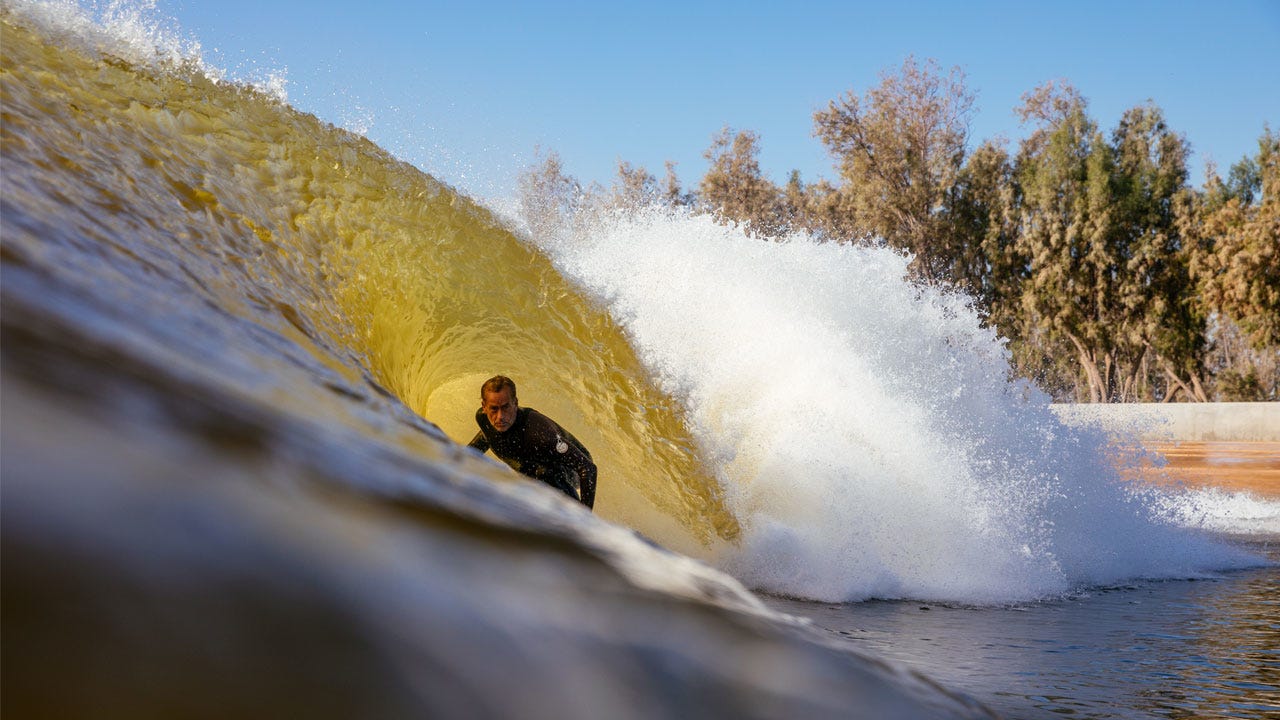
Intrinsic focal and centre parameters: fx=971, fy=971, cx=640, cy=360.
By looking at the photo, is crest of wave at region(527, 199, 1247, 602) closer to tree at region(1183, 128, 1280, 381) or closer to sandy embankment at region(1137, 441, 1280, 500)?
sandy embankment at region(1137, 441, 1280, 500)

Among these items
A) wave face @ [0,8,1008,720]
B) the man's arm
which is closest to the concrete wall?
the man's arm

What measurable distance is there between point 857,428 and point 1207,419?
10516 millimetres

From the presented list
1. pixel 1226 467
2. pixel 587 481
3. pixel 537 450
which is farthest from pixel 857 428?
pixel 1226 467

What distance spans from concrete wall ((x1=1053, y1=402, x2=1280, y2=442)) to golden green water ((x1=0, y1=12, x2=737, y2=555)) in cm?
934

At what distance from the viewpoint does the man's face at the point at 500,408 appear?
3.84 m

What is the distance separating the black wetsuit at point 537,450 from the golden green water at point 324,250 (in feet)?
1.75

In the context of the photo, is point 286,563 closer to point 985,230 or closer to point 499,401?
point 499,401

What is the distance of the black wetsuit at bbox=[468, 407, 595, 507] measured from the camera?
3977 millimetres

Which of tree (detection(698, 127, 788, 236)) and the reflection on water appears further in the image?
tree (detection(698, 127, 788, 236))

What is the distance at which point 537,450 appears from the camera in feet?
13.1

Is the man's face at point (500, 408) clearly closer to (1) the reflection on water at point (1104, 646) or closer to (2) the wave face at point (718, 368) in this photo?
(2) the wave face at point (718, 368)

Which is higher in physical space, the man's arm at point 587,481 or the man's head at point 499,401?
the man's head at point 499,401

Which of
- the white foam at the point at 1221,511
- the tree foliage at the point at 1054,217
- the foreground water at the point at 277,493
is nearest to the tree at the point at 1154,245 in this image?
the tree foliage at the point at 1054,217

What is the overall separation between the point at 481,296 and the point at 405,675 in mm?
4820
